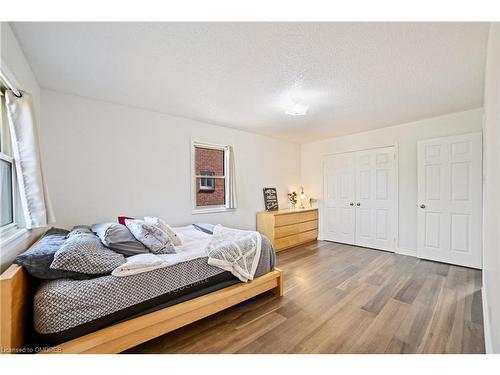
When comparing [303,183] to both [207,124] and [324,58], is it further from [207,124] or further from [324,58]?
[324,58]

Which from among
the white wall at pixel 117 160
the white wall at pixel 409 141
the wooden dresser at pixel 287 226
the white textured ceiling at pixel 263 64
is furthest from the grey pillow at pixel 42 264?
the white wall at pixel 409 141

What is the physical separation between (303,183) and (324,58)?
380 centimetres

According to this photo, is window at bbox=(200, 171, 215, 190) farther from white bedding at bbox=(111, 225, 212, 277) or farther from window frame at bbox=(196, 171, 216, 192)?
white bedding at bbox=(111, 225, 212, 277)

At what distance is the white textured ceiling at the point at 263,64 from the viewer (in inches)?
60.6

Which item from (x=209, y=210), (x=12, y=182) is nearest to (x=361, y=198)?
(x=209, y=210)

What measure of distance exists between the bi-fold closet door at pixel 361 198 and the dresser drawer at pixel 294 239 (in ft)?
1.09

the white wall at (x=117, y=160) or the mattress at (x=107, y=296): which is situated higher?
the white wall at (x=117, y=160)

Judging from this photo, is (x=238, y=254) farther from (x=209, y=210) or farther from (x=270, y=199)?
(x=270, y=199)

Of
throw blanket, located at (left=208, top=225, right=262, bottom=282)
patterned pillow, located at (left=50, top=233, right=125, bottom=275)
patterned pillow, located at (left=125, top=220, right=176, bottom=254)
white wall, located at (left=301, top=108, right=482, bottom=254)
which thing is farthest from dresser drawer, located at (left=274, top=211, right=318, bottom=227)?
patterned pillow, located at (left=50, top=233, right=125, bottom=275)

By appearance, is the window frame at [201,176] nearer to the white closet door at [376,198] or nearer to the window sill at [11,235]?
the window sill at [11,235]

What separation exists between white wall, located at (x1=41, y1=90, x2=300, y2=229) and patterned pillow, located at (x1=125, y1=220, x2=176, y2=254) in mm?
1084

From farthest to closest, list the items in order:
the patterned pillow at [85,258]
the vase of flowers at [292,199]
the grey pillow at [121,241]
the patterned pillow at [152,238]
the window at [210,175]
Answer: the vase of flowers at [292,199]
the window at [210,175]
the patterned pillow at [152,238]
the grey pillow at [121,241]
the patterned pillow at [85,258]

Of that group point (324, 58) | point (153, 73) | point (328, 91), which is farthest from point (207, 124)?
point (324, 58)

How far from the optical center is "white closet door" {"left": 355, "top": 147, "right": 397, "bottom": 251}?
13.2 feet
